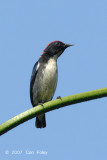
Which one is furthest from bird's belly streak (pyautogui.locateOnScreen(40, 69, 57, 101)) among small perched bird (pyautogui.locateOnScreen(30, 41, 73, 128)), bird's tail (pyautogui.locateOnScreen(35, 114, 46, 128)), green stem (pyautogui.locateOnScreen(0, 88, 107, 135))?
green stem (pyautogui.locateOnScreen(0, 88, 107, 135))

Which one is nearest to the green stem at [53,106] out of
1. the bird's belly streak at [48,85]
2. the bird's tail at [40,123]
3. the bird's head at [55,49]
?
the bird's belly streak at [48,85]

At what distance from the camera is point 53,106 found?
6.34 ft

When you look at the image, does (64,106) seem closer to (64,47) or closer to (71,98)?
(71,98)

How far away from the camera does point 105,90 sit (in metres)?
1.78

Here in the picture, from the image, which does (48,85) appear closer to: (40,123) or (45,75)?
(45,75)

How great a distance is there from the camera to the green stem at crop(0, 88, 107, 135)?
1726mm

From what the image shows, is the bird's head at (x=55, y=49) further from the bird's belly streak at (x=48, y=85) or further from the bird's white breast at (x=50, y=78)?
the bird's belly streak at (x=48, y=85)

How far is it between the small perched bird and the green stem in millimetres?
3390

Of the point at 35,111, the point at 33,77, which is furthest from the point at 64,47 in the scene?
the point at 35,111

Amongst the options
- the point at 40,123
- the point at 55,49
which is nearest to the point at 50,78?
the point at 55,49

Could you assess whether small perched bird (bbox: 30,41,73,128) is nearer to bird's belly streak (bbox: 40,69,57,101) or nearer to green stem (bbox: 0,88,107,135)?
bird's belly streak (bbox: 40,69,57,101)

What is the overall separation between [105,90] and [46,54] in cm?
412

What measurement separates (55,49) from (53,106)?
13.4 feet

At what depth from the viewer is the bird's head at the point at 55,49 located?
5824 mm
